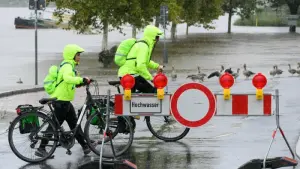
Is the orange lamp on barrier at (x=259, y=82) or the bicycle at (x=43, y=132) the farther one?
the bicycle at (x=43, y=132)

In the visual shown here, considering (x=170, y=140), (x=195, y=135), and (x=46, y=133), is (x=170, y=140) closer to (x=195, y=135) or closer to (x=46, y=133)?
(x=195, y=135)

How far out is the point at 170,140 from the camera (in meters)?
14.2

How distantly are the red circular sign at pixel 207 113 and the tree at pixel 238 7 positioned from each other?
68.3m

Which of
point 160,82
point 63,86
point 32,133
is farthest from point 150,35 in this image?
point 32,133

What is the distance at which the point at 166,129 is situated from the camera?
14.8 meters

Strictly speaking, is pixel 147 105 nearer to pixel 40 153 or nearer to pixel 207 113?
pixel 207 113

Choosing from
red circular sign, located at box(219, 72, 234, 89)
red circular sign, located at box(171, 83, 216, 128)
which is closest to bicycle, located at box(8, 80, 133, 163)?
red circular sign, located at box(171, 83, 216, 128)

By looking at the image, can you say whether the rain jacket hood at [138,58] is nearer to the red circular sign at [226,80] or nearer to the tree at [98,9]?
the red circular sign at [226,80]

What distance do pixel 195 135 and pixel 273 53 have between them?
112ft

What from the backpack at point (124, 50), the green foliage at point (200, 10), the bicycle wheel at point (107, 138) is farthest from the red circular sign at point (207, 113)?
the green foliage at point (200, 10)

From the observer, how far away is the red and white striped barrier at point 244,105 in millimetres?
11773

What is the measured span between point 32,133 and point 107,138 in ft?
3.76

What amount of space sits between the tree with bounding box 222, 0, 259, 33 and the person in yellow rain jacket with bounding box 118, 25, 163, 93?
6593cm

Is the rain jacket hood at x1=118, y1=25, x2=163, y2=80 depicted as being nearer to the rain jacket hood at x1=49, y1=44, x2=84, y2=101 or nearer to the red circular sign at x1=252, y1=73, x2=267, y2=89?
the rain jacket hood at x1=49, y1=44, x2=84, y2=101
